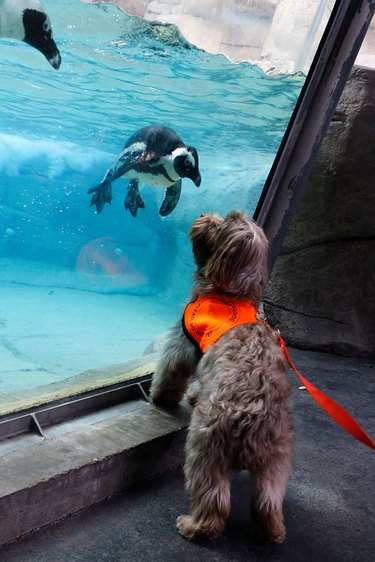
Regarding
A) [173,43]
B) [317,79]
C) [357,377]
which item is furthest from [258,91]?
[357,377]

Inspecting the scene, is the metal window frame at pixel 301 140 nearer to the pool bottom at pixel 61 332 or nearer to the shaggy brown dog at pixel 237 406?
the pool bottom at pixel 61 332

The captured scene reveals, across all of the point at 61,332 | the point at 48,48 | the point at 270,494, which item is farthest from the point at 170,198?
the point at 270,494

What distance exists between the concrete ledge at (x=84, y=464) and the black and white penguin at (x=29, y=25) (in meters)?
1.57

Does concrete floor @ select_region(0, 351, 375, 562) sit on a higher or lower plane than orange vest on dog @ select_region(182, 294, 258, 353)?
lower

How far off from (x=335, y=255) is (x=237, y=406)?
3015 millimetres

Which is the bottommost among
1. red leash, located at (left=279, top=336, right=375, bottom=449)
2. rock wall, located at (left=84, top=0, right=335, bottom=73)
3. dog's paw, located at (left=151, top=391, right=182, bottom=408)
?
dog's paw, located at (left=151, top=391, right=182, bottom=408)

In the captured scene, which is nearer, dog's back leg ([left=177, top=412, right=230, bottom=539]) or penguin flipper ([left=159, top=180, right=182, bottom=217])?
dog's back leg ([left=177, top=412, right=230, bottom=539])

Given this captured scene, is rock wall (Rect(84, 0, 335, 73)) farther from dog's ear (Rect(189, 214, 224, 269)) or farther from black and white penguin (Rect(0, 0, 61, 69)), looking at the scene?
dog's ear (Rect(189, 214, 224, 269))

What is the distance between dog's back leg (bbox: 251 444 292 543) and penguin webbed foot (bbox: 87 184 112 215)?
1.33 meters

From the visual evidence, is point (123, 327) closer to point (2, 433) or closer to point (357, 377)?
point (2, 433)

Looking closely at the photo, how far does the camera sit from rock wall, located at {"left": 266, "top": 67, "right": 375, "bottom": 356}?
510cm

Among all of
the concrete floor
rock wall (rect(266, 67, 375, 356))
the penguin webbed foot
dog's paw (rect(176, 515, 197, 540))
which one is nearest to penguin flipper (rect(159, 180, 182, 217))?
the penguin webbed foot

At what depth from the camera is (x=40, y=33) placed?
2439 mm

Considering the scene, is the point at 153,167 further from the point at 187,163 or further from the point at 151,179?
the point at 187,163
